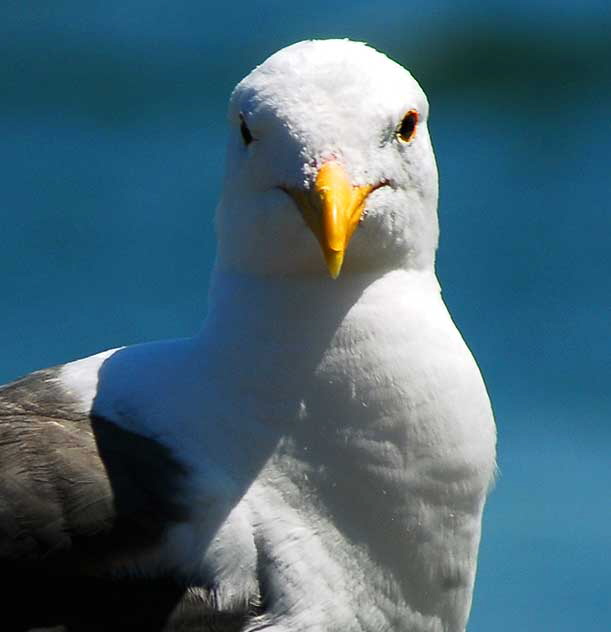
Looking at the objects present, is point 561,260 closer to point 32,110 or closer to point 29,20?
point 32,110

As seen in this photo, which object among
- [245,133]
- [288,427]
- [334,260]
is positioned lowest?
[288,427]

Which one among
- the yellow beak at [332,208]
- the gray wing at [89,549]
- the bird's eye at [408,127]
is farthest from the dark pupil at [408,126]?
the gray wing at [89,549]

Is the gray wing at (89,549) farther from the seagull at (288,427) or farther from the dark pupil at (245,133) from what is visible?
the dark pupil at (245,133)

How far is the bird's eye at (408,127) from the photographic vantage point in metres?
1.76

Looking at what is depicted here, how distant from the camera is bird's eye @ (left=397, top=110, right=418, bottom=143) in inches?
69.5

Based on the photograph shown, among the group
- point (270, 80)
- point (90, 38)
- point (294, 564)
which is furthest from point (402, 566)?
point (90, 38)

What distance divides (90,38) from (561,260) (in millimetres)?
1712

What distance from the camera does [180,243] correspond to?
4.39 metres

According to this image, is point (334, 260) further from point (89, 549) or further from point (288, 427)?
point (89, 549)

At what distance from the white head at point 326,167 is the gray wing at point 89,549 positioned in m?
0.26

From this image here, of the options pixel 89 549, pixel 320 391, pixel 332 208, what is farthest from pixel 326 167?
pixel 89 549

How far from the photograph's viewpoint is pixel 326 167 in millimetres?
1668

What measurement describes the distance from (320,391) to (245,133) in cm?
27

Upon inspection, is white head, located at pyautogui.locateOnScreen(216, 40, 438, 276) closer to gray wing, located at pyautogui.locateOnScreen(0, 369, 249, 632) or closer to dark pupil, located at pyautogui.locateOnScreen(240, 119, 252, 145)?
dark pupil, located at pyautogui.locateOnScreen(240, 119, 252, 145)
